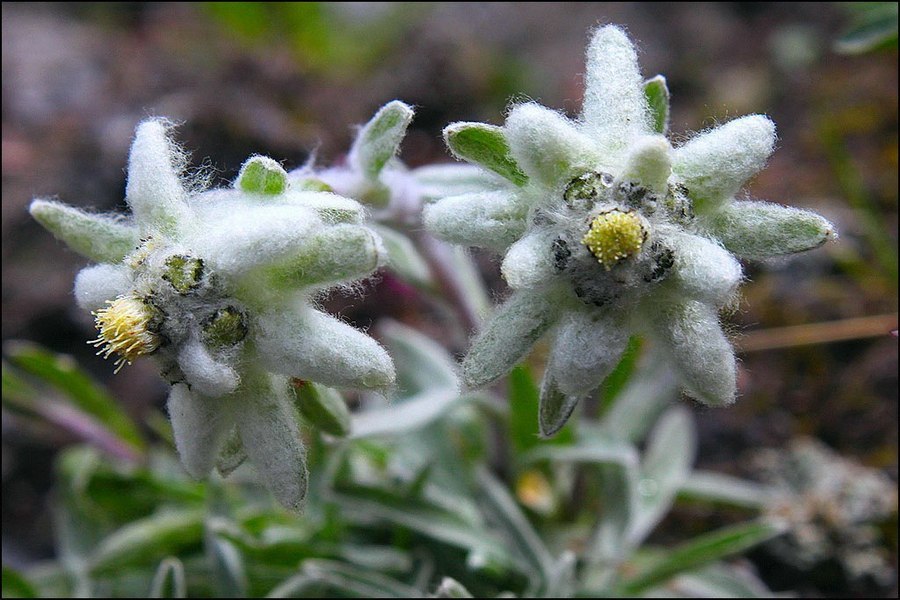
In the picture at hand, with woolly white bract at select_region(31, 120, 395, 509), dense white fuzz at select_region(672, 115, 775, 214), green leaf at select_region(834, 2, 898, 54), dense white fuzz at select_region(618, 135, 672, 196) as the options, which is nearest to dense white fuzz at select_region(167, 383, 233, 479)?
woolly white bract at select_region(31, 120, 395, 509)

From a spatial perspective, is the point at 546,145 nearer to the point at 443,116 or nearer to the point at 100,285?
the point at 100,285

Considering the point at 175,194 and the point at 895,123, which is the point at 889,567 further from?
the point at 175,194

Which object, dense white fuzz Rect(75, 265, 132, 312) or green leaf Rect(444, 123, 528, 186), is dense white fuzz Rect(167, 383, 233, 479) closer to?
dense white fuzz Rect(75, 265, 132, 312)

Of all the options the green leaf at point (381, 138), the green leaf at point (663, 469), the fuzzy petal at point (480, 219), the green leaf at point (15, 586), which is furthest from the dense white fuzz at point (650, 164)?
the green leaf at point (15, 586)

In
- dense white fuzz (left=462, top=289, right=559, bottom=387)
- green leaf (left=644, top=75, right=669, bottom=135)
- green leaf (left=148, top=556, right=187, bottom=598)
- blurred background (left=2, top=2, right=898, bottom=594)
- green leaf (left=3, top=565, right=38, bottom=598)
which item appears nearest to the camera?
dense white fuzz (left=462, top=289, right=559, bottom=387)

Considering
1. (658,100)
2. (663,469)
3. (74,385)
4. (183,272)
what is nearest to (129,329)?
(183,272)

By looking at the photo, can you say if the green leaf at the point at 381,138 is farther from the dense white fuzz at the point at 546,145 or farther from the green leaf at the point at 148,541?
the green leaf at the point at 148,541

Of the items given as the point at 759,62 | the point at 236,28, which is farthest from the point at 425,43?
the point at 759,62
